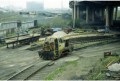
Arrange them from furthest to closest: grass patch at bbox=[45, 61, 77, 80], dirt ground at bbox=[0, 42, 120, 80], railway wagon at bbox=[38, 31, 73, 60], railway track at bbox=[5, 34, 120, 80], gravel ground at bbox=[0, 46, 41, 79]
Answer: railway wagon at bbox=[38, 31, 73, 60]
gravel ground at bbox=[0, 46, 41, 79]
dirt ground at bbox=[0, 42, 120, 80]
railway track at bbox=[5, 34, 120, 80]
grass patch at bbox=[45, 61, 77, 80]

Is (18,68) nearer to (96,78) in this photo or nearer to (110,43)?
(96,78)

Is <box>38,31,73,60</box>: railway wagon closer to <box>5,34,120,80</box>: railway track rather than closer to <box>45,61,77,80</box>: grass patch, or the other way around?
<box>5,34,120,80</box>: railway track

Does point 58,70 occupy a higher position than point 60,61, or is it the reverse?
point 58,70

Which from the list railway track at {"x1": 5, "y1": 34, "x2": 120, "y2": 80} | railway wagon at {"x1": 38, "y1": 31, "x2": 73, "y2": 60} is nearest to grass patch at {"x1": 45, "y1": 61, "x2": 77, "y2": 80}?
railway track at {"x1": 5, "y1": 34, "x2": 120, "y2": 80}

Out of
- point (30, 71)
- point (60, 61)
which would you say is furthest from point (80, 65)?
point (30, 71)

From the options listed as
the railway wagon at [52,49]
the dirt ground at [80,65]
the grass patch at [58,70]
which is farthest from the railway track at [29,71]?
the dirt ground at [80,65]

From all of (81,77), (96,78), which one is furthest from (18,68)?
(96,78)

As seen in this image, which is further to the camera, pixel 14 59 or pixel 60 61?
pixel 14 59

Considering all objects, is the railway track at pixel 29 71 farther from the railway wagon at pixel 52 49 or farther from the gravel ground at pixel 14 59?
the railway wagon at pixel 52 49

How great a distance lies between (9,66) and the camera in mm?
28125

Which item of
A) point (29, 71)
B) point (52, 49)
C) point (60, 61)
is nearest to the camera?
point (29, 71)

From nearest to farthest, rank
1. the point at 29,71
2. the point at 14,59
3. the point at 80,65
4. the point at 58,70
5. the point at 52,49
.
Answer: the point at 58,70, the point at 29,71, the point at 80,65, the point at 52,49, the point at 14,59

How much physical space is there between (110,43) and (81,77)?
22.7m

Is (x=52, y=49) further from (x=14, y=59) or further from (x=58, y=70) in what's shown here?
(x=58, y=70)
